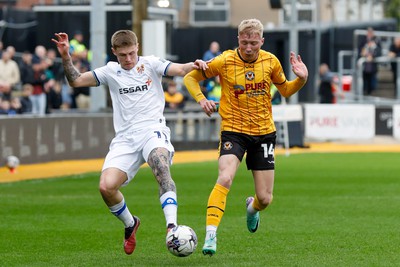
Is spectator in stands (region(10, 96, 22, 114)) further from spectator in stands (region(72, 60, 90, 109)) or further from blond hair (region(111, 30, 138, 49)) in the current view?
blond hair (region(111, 30, 138, 49))

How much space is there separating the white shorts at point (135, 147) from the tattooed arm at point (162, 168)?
0.09m

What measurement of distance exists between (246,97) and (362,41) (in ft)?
83.6

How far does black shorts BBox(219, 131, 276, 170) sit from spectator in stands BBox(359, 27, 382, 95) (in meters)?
24.2

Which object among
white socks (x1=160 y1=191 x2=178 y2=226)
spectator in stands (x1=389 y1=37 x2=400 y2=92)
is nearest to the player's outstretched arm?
white socks (x1=160 y1=191 x2=178 y2=226)

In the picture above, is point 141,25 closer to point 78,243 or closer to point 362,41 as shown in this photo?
point 362,41

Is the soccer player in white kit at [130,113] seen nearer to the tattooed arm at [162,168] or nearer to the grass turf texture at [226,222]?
the tattooed arm at [162,168]

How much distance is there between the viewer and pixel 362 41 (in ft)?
120

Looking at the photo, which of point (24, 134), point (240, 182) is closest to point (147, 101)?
point (240, 182)

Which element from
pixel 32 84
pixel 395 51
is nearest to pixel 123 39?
pixel 32 84

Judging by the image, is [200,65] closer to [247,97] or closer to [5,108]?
[247,97]

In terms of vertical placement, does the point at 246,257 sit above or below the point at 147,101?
below

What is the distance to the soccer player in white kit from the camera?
11234 millimetres

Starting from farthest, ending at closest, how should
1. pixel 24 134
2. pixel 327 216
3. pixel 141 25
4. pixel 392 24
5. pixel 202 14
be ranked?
pixel 202 14, pixel 392 24, pixel 141 25, pixel 24 134, pixel 327 216

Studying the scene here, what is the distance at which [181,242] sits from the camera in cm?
1035
